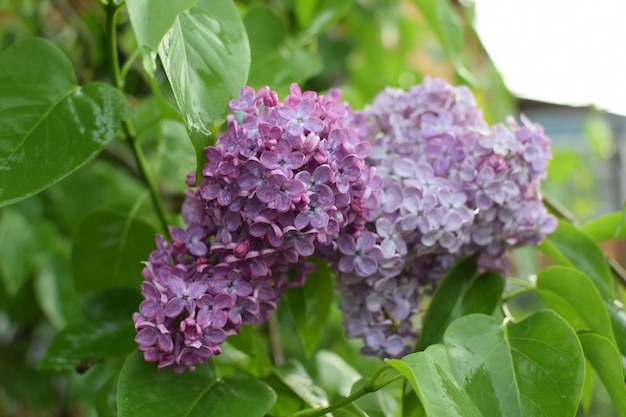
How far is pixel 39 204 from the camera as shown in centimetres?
142

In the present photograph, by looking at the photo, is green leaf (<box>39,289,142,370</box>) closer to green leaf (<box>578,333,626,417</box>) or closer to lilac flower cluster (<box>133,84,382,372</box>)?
lilac flower cluster (<box>133,84,382,372</box>)

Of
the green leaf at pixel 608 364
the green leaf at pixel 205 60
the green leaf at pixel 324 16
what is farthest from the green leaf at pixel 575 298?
the green leaf at pixel 324 16

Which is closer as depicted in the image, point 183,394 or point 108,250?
point 183,394

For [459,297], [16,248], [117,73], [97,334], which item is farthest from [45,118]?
[16,248]

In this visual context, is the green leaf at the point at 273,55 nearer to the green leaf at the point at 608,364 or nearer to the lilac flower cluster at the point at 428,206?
the lilac flower cluster at the point at 428,206

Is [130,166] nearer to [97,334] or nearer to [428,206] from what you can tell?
[97,334]

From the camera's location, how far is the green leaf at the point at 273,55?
758mm

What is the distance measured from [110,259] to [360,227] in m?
0.33

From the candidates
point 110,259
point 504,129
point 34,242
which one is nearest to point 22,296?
point 34,242

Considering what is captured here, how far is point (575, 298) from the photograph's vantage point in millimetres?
583

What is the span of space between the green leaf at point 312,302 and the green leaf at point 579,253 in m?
0.21

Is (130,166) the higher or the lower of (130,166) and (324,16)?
the lower

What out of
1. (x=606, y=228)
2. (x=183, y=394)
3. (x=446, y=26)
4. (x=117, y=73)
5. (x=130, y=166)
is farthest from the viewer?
(x=130, y=166)

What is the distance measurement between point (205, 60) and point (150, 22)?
0.09 metres
